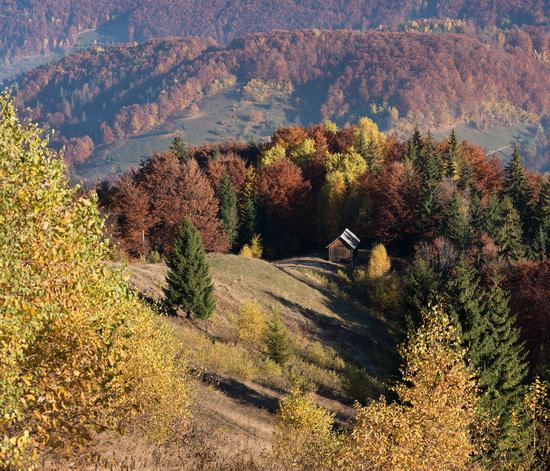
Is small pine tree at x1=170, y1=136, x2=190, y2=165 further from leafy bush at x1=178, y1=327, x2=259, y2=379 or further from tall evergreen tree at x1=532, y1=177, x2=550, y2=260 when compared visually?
leafy bush at x1=178, y1=327, x2=259, y2=379

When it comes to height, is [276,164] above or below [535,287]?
above

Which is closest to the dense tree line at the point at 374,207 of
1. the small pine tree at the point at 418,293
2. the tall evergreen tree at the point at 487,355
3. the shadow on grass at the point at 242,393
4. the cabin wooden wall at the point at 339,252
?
the cabin wooden wall at the point at 339,252

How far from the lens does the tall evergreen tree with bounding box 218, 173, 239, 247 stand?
92.1m

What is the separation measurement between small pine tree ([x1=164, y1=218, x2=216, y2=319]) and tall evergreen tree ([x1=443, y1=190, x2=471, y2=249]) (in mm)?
39328

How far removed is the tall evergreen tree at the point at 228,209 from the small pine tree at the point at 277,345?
4860 centimetres

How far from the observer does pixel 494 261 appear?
64.2 metres

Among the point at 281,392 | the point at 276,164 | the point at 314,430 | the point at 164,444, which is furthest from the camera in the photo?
the point at 276,164

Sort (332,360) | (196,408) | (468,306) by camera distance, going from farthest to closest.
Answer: (332,360) → (468,306) → (196,408)

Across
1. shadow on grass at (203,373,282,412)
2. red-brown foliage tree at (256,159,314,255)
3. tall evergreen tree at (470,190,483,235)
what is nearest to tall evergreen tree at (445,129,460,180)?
tall evergreen tree at (470,190,483,235)

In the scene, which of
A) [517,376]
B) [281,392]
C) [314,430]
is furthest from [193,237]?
[517,376]

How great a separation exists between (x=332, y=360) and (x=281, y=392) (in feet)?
35.0

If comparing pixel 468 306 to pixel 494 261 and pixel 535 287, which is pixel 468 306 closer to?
pixel 535 287

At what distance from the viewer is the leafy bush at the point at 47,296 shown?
908 cm

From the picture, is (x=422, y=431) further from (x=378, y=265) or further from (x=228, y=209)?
(x=228, y=209)
